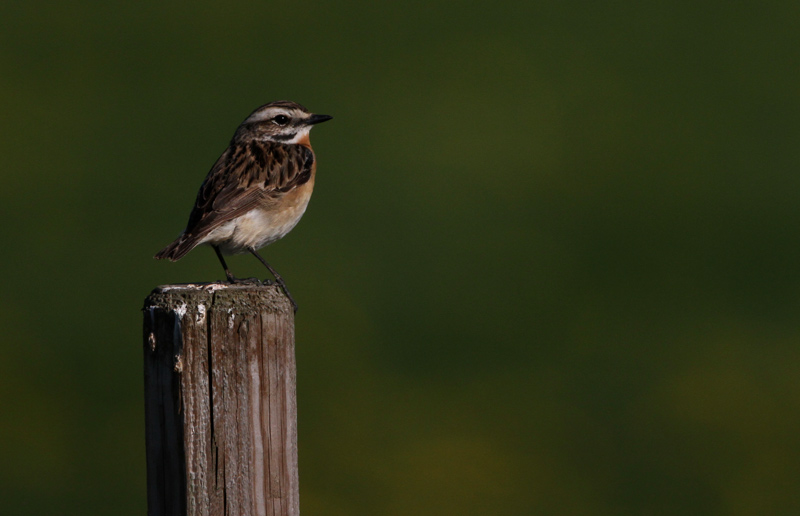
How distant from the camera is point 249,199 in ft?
26.2

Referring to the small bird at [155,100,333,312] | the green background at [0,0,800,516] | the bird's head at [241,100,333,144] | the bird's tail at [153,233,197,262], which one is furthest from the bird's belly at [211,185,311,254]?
the green background at [0,0,800,516]

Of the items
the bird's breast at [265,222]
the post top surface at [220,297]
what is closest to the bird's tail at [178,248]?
the bird's breast at [265,222]

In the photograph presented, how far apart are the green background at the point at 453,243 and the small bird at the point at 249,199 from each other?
3.09 meters

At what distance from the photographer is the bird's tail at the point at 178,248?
286 inches

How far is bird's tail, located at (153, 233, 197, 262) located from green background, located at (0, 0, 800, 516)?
3533mm

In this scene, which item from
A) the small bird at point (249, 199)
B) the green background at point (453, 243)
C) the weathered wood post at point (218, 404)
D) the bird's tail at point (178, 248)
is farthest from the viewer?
the green background at point (453, 243)

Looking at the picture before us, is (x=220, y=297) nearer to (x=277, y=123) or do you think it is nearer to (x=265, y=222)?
(x=265, y=222)

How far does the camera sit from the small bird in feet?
25.4

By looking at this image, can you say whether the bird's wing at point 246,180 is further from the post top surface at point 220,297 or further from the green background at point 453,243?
the green background at point 453,243

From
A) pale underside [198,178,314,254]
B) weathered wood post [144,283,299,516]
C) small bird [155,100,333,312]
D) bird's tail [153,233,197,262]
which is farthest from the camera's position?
pale underside [198,178,314,254]

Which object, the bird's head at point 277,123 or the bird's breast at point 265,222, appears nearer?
the bird's breast at point 265,222

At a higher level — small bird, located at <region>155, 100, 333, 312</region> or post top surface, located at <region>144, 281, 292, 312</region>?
small bird, located at <region>155, 100, 333, 312</region>

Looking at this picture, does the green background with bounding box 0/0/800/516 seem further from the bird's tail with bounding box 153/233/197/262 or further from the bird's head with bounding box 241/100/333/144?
the bird's tail with bounding box 153/233/197/262

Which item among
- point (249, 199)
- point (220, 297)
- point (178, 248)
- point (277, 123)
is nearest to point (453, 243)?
point (277, 123)
